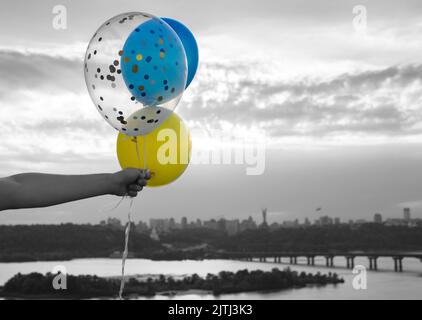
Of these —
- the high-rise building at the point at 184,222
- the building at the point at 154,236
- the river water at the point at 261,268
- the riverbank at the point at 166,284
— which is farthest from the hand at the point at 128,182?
the high-rise building at the point at 184,222

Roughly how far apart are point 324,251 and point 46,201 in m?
27.6

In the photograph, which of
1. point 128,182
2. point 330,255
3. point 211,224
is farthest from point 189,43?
point 211,224

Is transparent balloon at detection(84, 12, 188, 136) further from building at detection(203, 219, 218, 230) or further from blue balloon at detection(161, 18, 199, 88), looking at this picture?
building at detection(203, 219, 218, 230)

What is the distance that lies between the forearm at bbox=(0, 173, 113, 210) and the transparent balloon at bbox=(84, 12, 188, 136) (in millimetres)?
572

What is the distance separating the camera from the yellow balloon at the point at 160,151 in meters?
1.45

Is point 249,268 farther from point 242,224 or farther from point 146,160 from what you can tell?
point 146,160

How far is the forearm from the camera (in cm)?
72

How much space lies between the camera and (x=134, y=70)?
1398 millimetres

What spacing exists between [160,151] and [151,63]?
248mm

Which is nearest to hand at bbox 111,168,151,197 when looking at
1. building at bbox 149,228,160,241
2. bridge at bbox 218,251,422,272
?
building at bbox 149,228,160,241

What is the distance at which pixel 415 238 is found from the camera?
27203 millimetres

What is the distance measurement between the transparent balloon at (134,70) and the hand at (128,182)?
0.36 metres

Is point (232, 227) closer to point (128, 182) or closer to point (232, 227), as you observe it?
point (232, 227)

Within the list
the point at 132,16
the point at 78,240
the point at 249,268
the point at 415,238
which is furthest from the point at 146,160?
the point at 415,238
